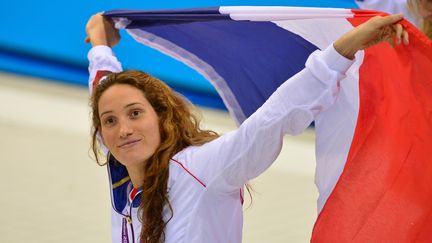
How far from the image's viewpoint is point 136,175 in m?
2.26

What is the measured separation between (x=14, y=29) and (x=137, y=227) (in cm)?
437

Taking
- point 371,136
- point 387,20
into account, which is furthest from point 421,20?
point 387,20

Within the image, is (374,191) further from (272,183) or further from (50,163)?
(50,163)

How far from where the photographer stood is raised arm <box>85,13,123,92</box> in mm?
2709

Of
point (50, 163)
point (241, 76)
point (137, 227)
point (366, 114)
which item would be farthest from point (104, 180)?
point (366, 114)

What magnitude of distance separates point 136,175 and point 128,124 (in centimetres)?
15

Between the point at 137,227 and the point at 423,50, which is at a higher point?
the point at 423,50

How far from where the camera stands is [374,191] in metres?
2.04

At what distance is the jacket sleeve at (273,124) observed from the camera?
182cm

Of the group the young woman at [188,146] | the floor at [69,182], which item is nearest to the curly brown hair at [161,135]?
the young woman at [188,146]

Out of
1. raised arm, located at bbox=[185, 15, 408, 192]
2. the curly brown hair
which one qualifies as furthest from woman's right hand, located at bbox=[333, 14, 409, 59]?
the curly brown hair

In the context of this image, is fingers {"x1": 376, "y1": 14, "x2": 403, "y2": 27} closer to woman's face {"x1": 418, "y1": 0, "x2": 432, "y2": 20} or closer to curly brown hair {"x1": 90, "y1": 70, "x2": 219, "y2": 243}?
woman's face {"x1": 418, "y1": 0, "x2": 432, "y2": 20}

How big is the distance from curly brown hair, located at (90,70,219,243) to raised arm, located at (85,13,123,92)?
318mm

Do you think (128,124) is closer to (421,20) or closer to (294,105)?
(294,105)
